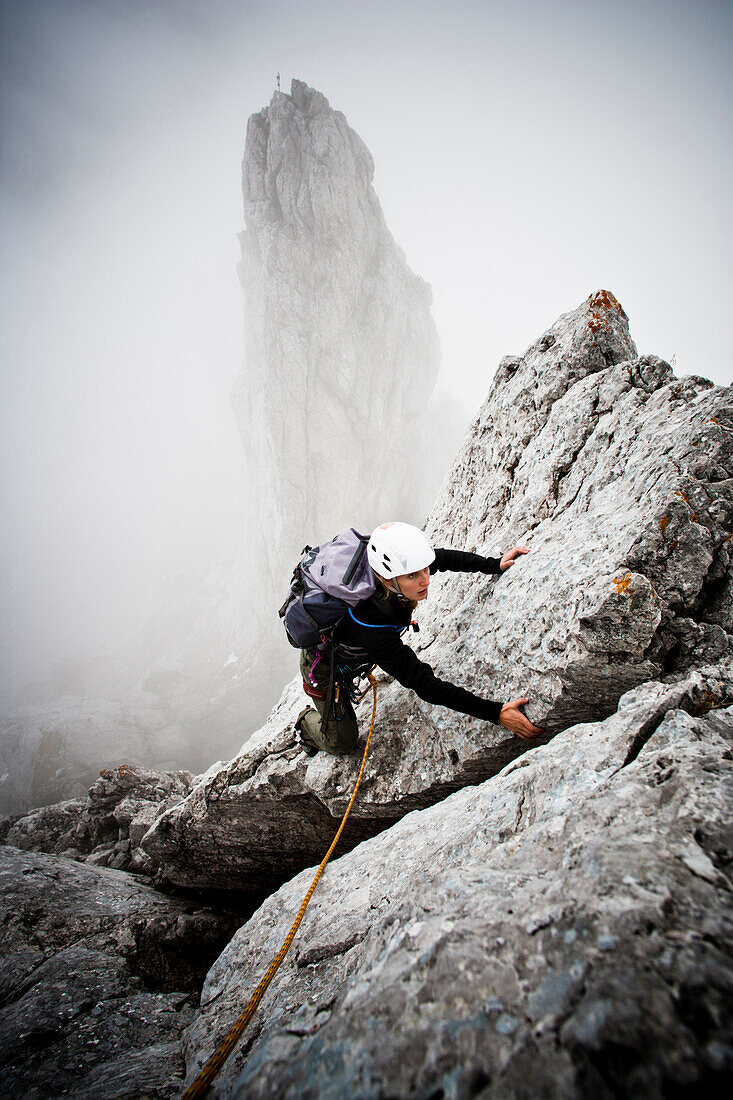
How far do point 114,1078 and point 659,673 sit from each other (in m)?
5.47

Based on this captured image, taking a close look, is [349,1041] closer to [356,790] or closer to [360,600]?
[360,600]

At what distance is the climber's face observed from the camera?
4027 mm

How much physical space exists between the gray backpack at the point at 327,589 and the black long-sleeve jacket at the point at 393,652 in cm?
16

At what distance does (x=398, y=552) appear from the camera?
402 centimetres

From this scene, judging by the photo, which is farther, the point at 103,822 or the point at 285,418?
the point at 285,418

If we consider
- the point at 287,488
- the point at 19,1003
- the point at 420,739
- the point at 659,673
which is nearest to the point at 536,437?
the point at 659,673

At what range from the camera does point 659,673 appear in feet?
11.1

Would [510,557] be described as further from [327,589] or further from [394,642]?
[327,589]

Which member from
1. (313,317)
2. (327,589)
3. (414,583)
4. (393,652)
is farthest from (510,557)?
(313,317)

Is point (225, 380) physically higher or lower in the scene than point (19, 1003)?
higher

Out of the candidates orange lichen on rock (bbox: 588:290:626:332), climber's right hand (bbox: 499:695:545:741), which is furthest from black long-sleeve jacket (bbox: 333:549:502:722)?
orange lichen on rock (bbox: 588:290:626:332)

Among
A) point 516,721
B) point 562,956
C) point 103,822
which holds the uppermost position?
point 516,721

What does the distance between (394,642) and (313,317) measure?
4405cm

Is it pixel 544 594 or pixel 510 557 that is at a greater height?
pixel 510 557
